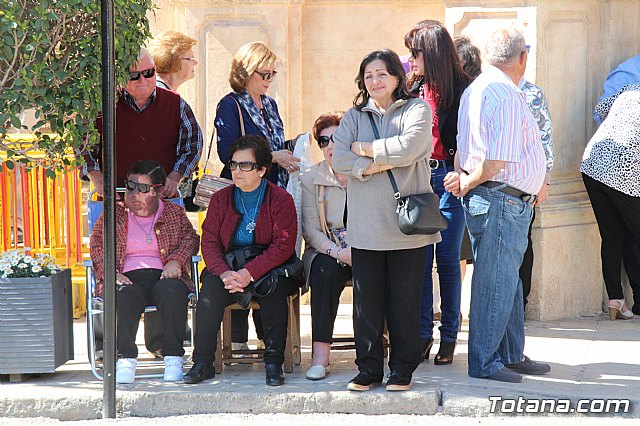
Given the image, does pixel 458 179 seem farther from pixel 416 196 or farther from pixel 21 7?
pixel 21 7

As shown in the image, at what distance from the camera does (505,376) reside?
19.5 feet

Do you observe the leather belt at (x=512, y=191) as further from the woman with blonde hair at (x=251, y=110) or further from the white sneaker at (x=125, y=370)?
the white sneaker at (x=125, y=370)

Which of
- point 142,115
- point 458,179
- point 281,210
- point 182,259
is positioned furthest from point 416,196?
point 142,115

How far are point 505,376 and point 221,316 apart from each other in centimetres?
154

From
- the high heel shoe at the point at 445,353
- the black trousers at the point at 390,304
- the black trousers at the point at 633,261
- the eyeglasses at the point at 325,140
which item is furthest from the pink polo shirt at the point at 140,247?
the black trousers at the point at 633,261

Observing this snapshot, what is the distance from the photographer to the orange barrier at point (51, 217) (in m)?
7.86

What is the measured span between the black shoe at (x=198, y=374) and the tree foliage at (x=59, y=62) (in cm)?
128

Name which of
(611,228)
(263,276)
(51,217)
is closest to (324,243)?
(263,276)

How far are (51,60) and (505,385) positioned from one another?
9.34 feet

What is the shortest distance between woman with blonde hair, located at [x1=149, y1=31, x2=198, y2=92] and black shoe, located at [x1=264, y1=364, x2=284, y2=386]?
1.92 m

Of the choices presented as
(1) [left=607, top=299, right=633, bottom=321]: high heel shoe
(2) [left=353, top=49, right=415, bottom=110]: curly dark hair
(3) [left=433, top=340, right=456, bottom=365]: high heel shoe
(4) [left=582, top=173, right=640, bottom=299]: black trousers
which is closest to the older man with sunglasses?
(2) [left=353, top=49, right=415, bottom=110]: curly dark hair

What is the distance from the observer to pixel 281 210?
6.21 m

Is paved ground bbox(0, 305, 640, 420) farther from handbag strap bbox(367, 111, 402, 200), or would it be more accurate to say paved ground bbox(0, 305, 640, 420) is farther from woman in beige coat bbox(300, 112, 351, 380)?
handbag strap bbox(367, 111, 402, 200)

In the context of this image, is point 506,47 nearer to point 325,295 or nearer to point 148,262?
point 325,295
